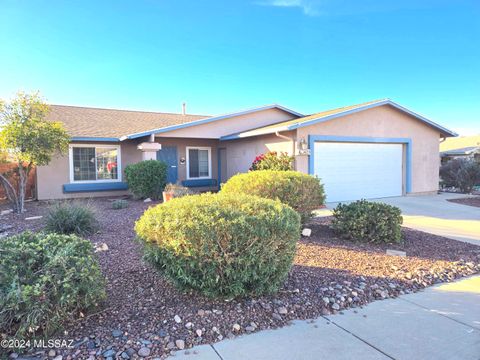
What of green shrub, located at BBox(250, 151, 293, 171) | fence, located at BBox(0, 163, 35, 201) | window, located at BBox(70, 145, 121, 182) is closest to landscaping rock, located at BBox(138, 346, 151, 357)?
green shrub, located at BBox(250, 151, 293, 171)

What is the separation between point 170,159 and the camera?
15281 millimetres

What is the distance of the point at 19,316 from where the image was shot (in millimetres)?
2562

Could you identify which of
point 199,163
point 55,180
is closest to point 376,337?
point 55,180

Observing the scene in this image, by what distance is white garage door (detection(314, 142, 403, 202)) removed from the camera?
12.1 meters

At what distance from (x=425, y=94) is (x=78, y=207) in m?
18.8

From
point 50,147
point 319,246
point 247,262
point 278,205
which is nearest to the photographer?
point 247,262

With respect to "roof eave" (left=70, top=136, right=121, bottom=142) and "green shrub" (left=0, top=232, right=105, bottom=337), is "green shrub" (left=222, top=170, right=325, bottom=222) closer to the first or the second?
"green shrub" (left=0, top=232, right=105, bottom=337)

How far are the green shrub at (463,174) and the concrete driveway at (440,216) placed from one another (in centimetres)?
288

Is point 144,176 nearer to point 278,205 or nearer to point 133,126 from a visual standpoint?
point 133,126

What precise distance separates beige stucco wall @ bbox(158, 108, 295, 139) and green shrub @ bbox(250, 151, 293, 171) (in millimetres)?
3235

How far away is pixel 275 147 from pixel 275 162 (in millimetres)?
1160

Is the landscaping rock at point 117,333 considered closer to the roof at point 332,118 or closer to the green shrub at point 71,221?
the green shrub at point 71,221

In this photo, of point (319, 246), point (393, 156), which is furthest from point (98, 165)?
point (393, 156)

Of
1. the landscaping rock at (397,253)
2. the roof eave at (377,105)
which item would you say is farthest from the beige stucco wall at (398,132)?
the landscaping rock at (397,253)
